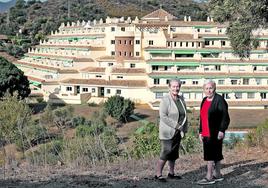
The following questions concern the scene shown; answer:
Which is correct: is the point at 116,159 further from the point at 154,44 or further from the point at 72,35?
the point at 72,35

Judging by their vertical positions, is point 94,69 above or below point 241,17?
below

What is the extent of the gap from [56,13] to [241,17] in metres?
108

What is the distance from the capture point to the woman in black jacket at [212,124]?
8758 millimetres

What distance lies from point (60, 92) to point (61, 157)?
43393 millimetres

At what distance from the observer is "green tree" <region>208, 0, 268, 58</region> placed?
11370mm

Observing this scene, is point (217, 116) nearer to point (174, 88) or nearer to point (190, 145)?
point (174, 88)

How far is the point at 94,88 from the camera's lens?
176ft

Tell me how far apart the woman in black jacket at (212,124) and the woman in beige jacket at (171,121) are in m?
0.35

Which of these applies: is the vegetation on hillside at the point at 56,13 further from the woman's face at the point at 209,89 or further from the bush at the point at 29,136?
the woman's face at the point at 209,89

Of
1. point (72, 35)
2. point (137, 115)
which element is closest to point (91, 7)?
point (72, 35)

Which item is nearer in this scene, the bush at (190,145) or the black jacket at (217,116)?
the black jacket at (217,116)

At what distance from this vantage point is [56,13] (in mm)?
117750

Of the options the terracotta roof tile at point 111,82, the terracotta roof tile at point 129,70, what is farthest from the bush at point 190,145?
the terracotta roof tile at point 129,70

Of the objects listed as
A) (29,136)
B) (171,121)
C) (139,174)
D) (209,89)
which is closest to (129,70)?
(29,136)
